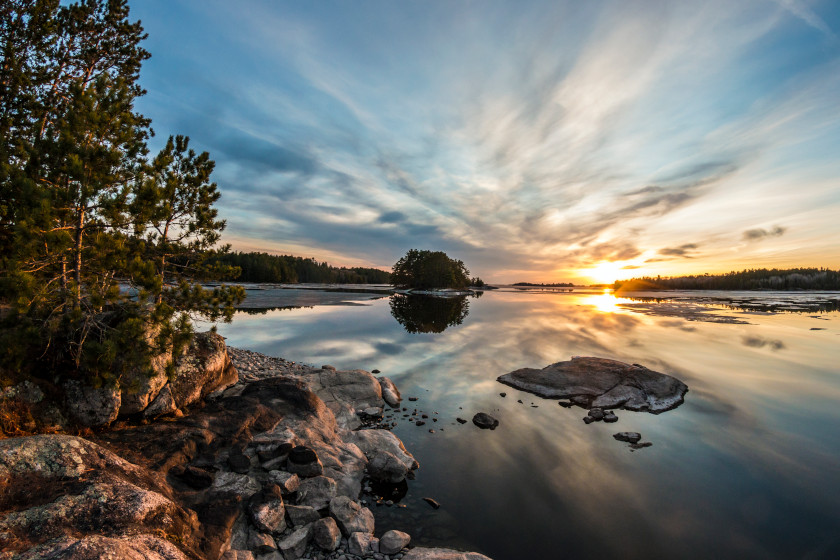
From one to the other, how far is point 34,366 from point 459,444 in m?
11.6

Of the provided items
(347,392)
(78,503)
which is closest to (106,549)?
(78,503)

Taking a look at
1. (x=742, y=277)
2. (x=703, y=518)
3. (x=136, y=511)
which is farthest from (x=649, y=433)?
(x=742, y=277)

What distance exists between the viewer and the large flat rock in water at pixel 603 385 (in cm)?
1495

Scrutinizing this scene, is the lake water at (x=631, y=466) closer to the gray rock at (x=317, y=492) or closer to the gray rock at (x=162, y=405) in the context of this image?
the gray rock at (x=317, y=492)

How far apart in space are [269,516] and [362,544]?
1.89m

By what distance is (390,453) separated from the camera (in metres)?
9.70

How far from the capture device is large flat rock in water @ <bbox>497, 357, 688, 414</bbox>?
15.0 meters

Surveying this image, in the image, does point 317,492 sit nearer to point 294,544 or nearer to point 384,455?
point 294,544

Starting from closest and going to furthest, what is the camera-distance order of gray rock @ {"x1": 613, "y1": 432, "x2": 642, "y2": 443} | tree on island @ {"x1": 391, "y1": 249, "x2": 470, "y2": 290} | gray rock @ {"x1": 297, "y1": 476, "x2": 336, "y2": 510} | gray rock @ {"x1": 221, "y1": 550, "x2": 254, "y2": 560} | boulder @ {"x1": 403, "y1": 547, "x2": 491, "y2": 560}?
gray rock @ {"x1": 221, "y1": 550, "x2": 254, "y2": 560}, boulder @ {"x1": 403, "y1": 547, "x2": 491, "y2": 560}, gray rock @ {"x1": 297, "y1": 476, "x2": 336, "y2": 510}, gray rock @ {"x1": 613, "y1": 432, "x2": 642, "y2": 443}, tree on island @ {"x1": 391, "y1": 249, "x2": 470, "y2": 290}

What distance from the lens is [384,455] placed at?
9453mm

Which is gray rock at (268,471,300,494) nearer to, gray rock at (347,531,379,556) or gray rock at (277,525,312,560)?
gray rock at (277,525,312,560)

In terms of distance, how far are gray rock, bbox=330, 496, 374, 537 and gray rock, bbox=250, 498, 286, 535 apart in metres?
1.05

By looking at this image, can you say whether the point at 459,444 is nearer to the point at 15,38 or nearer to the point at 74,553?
the point at 74,553

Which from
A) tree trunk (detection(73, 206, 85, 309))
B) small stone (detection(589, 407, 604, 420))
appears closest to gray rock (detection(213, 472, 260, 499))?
tree trunk (detection(73, 206, 85, 309))
